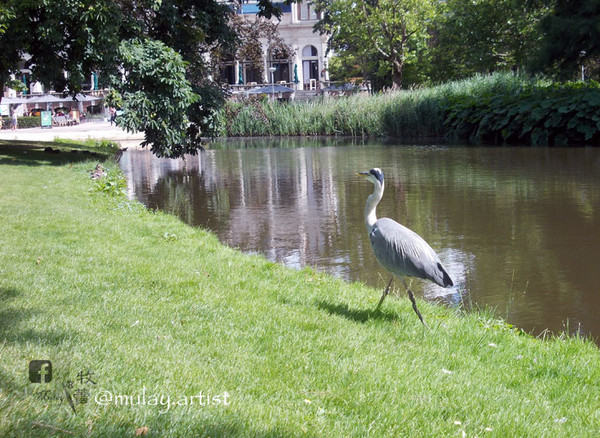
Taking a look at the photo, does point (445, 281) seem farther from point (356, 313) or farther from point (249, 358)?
point (249, 358)

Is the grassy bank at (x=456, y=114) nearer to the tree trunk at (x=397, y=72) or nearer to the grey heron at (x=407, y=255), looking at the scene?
the tree trunk at (x=397, y=72)

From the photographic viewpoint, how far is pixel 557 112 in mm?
27250

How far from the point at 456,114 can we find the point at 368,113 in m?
5.81

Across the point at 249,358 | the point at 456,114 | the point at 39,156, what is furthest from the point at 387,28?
the point at 249,358

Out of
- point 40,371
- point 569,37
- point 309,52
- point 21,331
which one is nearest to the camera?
point 40,371

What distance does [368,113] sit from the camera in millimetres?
36312

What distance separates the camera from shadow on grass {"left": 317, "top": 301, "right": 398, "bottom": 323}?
613 centimetres

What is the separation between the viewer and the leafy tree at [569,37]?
82.6ft

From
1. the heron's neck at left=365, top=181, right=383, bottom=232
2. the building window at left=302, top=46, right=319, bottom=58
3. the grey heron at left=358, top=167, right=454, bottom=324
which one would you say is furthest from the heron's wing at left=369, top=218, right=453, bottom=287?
the building window at left=302, top=46, right=319, bottom=58

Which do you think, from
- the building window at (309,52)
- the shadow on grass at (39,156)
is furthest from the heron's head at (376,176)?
the building window at (309,52)

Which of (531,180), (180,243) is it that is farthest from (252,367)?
(531,180)

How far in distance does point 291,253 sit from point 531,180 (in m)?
9.11

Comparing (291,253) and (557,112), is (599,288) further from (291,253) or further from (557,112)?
(557,112)

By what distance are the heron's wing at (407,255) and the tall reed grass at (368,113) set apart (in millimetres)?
26529
